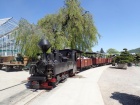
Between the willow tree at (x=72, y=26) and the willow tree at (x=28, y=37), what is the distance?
222cm

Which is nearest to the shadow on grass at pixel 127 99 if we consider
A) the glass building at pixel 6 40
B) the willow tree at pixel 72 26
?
the willow tree at pixel 72 26

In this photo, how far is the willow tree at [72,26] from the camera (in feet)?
81.8

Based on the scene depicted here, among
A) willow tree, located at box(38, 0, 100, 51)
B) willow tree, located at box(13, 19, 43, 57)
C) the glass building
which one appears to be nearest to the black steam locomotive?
willow tree, located at box(13, 19, 43, 57)

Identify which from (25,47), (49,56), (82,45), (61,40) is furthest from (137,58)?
(49,56)

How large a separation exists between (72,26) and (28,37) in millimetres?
6393

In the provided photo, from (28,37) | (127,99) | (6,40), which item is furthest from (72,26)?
(127,99)

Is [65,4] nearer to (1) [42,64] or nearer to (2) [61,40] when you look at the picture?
(2) [61,40]

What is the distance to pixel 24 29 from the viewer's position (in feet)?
73.8

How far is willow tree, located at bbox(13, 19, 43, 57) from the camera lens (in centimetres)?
2173

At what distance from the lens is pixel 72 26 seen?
83.0ft

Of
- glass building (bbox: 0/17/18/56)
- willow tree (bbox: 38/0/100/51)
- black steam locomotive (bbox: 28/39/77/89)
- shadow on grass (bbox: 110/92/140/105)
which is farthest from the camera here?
glass building (bbox: 0/17/18/56)

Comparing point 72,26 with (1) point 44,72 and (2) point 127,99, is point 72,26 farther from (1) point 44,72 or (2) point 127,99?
(2) point 127,99

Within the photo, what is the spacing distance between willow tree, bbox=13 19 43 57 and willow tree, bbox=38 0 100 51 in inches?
87.2

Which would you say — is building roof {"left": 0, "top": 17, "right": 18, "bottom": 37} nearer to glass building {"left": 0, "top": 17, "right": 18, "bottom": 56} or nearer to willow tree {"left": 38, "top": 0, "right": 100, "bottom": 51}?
glass building {"left": 0, "top": 17, "right": 18, "bottom": 56}
